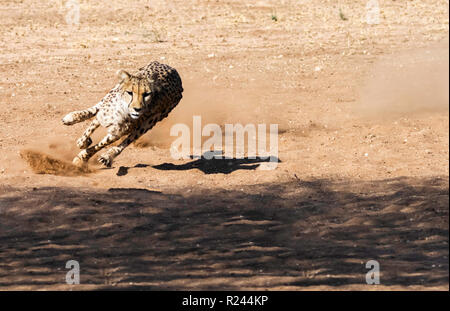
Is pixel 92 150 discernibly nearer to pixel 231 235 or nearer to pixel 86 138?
pixel 86 138

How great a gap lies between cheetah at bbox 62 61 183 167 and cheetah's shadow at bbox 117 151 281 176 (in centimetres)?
37

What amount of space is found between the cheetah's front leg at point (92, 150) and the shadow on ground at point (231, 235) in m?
1.00

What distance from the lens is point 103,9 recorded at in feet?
58.3

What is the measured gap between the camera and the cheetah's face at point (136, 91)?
25.8ft

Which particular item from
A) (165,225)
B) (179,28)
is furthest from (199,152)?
(179,28)

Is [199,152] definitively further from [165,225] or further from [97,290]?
[97,290]

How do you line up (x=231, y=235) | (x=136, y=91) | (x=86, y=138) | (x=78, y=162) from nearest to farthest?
(x=231, y=235) < (x=136, y=91) < (x=78, y=162) < (x=86, y=138)

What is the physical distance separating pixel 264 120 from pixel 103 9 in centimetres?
907

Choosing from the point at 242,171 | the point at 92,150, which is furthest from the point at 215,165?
the point at 92,150

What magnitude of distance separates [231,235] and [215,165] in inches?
89.5

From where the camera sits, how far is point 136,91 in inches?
313

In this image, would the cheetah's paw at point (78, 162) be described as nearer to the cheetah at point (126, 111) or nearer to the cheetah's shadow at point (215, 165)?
the cheetah at point (126, 111)

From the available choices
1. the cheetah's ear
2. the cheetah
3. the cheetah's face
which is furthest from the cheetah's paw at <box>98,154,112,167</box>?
the cheetah's ear

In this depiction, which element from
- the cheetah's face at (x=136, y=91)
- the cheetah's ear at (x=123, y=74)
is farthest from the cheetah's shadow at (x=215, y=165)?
the cheetah's ear at (x=123, y=74)
